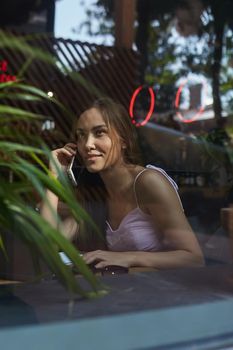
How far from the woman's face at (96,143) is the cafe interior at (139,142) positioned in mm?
62

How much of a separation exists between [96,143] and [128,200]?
0.25m

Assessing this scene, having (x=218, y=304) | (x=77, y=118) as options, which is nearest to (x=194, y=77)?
(x=77, y=118)

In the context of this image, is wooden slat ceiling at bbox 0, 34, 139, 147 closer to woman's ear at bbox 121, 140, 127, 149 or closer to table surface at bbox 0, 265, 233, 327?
woman's ear at bbox 121, 140, 127, 149

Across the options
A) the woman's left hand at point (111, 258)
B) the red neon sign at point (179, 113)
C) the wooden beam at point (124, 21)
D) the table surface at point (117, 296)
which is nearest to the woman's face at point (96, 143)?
the woman's left hand at point (111, 258)

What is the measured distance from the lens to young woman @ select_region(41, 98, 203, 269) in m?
2.00

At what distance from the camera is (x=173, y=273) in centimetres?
160

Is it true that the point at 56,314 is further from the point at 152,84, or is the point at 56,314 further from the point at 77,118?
the point at 152,84

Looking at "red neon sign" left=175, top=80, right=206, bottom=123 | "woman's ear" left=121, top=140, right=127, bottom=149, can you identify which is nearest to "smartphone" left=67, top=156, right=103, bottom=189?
"woman's ear" left=121, top=140, right=127, bottom=149

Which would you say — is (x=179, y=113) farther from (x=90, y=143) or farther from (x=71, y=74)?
(x=71, y=74)

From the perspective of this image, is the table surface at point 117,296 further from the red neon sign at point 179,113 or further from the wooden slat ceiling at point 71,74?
the red neon sign at point 179,113

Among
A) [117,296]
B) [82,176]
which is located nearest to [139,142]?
[82,176]

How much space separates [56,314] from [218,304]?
36 cm

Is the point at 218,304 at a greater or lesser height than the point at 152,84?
lesser

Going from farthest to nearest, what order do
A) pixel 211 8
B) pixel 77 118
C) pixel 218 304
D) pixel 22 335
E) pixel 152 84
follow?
pixel 152 84 < pixel 211 8 < pixel 77 118 < pixel 218 304 < pixel 22 335
